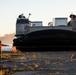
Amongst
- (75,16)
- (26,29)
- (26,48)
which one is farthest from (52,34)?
(75,16)

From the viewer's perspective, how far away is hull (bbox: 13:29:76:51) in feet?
92.8

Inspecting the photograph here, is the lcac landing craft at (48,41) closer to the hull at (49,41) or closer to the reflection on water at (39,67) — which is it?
the hull at (49,41)

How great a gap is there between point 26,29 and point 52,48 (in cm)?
750

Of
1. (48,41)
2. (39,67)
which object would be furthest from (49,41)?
(39,67)

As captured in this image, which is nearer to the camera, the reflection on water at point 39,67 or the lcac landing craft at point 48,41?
the reflection on water at point 39,67

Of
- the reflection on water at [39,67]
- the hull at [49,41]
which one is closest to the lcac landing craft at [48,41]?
the hull at [49,41]

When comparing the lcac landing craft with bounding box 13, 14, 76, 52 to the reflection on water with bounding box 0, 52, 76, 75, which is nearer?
the reflection on water with bounding box 0, 52, 76, 75

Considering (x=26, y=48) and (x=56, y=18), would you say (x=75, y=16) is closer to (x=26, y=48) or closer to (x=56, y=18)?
(x=56, y=18)

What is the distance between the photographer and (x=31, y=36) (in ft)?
94.7

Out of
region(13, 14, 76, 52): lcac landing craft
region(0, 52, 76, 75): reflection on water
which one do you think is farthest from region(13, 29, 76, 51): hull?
region(0, 52, 76, 75): reflection on water

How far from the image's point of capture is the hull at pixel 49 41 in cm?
2828

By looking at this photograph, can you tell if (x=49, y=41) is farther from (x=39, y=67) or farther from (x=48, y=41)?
(x=39, y=67)

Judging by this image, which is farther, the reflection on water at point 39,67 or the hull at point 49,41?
the hull at point 49,41

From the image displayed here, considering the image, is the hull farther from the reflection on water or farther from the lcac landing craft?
the reflection on water
